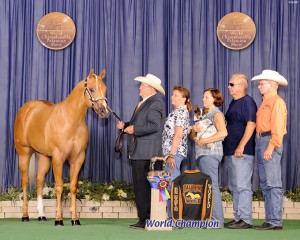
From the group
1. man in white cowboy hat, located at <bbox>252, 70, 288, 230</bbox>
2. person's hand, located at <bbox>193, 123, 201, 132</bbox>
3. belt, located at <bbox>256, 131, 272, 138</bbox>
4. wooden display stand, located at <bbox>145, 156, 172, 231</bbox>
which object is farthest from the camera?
person's hand, located at <bbox>193, 123, 201, 132</bbox>

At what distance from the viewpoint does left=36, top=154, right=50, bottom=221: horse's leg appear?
21.3ft

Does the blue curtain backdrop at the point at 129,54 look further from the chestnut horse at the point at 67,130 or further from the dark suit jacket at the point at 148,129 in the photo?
the dark suit jacket at the point at 148,129

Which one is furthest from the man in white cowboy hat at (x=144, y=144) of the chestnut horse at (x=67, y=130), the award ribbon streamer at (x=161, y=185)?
the chestnut horse at (x=67, y=130)

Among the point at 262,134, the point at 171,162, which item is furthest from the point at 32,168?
the point at 262,134

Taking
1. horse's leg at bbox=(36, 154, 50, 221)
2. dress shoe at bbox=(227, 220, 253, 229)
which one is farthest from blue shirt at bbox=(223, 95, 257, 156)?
horse's leg at bbox=(36, 154, 50, 221)

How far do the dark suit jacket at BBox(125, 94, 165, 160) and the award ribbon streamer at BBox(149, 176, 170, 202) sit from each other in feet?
0.98

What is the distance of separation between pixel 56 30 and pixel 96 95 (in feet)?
5.86

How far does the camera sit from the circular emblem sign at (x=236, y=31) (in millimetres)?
7324

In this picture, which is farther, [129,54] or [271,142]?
[129,54]

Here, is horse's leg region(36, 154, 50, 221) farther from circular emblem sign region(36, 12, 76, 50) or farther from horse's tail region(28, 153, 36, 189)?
circular emblem sign region(36, 12, 76, 50)

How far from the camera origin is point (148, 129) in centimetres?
552

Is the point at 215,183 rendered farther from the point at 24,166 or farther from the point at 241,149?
the point at 24,166

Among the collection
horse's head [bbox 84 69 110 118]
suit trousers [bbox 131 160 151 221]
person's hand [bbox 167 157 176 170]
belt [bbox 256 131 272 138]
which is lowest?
suit trousers [bbox 131 160 151 221]

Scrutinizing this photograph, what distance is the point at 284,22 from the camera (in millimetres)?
7316
